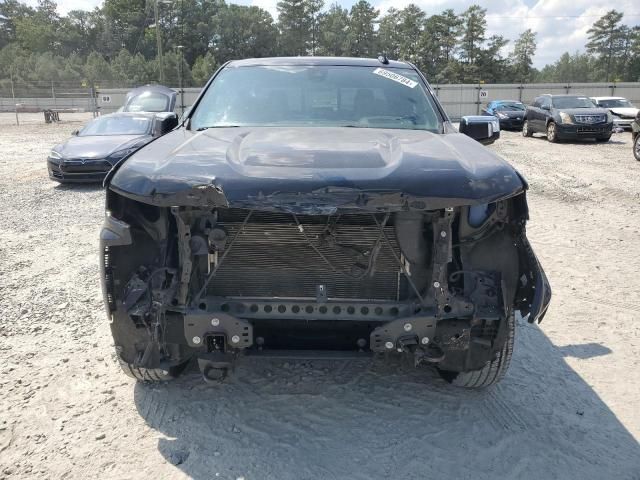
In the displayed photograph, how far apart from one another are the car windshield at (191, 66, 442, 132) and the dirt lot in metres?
1.68

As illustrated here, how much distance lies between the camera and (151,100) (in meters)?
14.3

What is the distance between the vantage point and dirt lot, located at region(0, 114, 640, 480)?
108 inches

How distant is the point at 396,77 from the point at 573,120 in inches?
580

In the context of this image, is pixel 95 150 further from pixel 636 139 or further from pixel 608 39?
pixel 608 39

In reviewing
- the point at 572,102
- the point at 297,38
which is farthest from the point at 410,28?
the point at 572,102

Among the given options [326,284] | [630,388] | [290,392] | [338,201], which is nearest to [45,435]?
[290,392]

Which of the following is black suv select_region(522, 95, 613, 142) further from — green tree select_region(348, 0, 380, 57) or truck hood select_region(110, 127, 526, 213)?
green tree select_region(348, 0, 380, 57)

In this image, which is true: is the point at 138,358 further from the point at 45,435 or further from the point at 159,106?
the point at 159,106

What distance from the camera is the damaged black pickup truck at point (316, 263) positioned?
2643 millimetres

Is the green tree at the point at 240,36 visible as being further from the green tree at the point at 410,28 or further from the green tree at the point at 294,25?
the green tree at the point at 410,28

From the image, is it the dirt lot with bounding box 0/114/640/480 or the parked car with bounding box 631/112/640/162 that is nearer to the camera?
the dirt lot with bounding box 0/114/640/480

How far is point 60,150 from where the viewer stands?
10.4 meters

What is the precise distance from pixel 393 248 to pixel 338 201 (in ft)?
1.77

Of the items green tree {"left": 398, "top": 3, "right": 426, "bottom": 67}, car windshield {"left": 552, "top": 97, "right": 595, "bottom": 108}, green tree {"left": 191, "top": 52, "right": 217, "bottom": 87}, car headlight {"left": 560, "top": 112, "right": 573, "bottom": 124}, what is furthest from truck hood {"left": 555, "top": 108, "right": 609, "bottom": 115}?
green tree {"left": 398, "top": 3, "right": 426, "bottom": 67}
